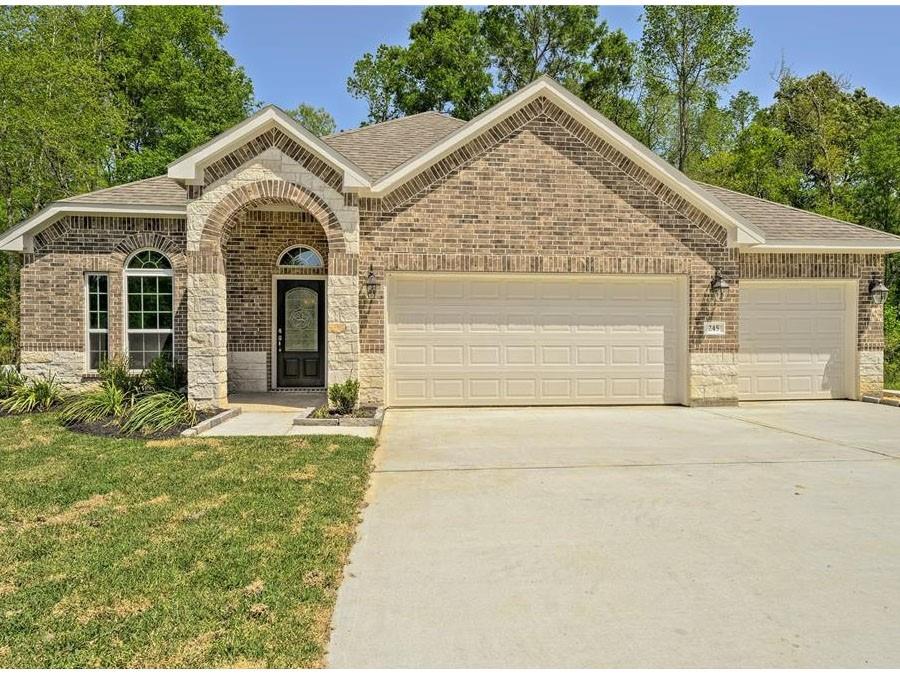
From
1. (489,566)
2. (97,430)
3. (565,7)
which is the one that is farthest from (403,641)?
(565,7)

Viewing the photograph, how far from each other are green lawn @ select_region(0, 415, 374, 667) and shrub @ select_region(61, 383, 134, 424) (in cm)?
191

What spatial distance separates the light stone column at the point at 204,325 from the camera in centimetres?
946

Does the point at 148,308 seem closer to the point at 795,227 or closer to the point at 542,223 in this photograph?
the point at 542,223

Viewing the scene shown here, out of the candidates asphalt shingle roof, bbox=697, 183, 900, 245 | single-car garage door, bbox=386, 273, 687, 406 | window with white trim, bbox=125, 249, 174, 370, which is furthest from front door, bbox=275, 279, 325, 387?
→ asphalt shingle roof, bbox=697, 183, 900, 245

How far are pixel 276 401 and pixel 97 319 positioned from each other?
4227mm

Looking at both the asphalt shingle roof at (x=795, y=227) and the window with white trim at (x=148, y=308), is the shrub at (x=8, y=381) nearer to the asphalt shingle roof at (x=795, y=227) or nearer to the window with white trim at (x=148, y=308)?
the window with white trim at (x=148, y=308)

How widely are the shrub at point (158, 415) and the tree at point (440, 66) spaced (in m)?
22.9

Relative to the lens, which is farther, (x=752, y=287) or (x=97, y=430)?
(x=752, y=287)

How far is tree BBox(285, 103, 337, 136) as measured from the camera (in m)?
37.2

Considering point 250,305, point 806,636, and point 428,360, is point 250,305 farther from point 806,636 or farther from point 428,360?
point 806,636

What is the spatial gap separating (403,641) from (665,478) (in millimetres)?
3834

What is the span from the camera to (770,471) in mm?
6137

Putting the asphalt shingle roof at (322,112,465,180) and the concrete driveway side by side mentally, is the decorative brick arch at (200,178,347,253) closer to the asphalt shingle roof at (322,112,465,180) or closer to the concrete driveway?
the asphalt shingle roof at (322,112,465,180)

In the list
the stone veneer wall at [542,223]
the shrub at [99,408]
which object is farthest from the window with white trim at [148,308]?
the stone veneer wall at [542,223]
